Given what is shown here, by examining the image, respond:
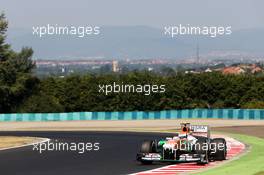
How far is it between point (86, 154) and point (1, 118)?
46864mm

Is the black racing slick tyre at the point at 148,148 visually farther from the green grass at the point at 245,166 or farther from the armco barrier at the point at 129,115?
the armco barrier at the point at 129,115

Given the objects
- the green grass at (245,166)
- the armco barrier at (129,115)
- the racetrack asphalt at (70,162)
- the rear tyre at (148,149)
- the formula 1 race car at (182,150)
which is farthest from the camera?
the armco barrier at (129,115)

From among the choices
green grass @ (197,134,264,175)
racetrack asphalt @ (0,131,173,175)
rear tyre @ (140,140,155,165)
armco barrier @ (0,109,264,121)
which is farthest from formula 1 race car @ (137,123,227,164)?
armco barrier @ (0,109,264,121)

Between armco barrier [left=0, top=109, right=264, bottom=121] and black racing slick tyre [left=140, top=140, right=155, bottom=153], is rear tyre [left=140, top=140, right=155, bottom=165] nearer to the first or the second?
black racing slick tyre [left=140, top=140, right=155, bottom=153]

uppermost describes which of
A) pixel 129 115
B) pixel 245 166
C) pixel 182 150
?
pixel 182 150

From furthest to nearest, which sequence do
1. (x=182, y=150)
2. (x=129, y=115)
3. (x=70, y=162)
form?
(x=129, y=115) < (x=70, y=162) < (x=182, y=150)

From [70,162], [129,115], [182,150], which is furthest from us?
[129,115]

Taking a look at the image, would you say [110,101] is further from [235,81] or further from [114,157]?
[114,157]

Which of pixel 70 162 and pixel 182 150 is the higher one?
pixel 182 150

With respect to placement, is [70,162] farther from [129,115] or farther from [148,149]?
[129,115]

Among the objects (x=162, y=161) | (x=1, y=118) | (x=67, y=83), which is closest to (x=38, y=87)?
(x=67, y=83)

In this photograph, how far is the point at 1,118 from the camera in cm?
7562

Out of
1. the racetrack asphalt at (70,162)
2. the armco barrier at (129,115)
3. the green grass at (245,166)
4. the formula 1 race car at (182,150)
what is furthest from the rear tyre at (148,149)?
the armco barrier at (129,115)

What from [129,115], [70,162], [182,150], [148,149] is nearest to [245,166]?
Answer: [182,150]
